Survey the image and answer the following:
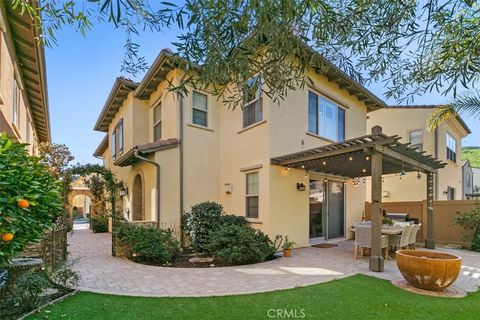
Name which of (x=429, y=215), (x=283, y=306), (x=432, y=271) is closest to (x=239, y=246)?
(x=283, y=306)

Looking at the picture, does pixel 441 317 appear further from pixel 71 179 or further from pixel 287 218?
pixel 71 179

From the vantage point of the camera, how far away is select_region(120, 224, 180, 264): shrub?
8.33 metres

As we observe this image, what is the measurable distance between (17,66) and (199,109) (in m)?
5.89

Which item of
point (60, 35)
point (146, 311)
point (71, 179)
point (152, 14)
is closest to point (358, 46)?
point (152, 14)

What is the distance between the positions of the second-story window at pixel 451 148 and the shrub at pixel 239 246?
15.5 metres

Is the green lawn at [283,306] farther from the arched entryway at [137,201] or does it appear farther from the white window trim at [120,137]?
the white window trim at [120,137]

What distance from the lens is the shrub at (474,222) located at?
10.7 m

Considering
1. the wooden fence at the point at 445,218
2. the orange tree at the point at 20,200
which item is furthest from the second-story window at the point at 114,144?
the wooden fence at the point at 445,218

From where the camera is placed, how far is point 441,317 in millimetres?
4625

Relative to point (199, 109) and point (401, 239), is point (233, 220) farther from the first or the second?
point (401, 239)

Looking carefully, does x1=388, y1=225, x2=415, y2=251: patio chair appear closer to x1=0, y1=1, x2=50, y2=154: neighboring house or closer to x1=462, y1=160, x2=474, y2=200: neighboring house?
x1=0, y1=1, x2=50, y2=154: neighboring house

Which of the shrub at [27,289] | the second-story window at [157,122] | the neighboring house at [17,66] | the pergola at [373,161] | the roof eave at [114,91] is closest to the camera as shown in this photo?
the shrub at [27,289]

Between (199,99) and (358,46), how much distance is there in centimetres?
843

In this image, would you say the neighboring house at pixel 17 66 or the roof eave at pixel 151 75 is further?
the roof eave at pixel 151 75
